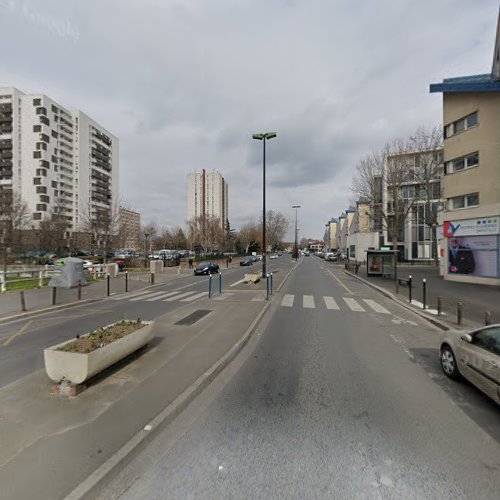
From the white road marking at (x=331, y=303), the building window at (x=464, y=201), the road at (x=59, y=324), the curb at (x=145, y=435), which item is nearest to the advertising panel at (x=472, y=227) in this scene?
the building window at (x=464, y=201)

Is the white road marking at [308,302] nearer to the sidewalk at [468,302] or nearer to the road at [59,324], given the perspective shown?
the sidewalk at [468,302]

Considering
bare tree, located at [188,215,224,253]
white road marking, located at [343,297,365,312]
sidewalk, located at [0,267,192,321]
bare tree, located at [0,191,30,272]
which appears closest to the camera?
sidewalk, located at [0,267,192,321]

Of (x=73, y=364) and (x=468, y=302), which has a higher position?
(x=73, y=364)

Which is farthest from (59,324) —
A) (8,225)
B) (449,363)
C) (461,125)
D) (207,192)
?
(207,192)

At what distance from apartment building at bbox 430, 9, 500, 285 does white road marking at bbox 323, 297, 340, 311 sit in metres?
11.6

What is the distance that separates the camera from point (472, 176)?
736 inches

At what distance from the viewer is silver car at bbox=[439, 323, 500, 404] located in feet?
12.7

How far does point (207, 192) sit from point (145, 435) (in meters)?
129

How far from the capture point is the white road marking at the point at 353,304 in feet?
36.6

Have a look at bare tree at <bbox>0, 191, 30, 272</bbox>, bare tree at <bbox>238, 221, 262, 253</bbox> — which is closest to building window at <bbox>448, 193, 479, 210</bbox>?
bare tree at <bbox>0, 191, 30, 272</bbox>

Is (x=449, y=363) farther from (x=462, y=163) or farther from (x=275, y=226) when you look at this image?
(x=275, y=226)

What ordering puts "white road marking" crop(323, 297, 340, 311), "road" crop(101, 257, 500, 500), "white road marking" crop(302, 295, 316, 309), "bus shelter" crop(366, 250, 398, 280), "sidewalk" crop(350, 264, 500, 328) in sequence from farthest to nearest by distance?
"bus shelter" crop(366, 250, 398, 280), "white road marking" crop(302, 295, 316, 309), "white road marking" crop(323, 297, 340, 311), "sidewalk" crop(350, 264, 500, 328), "road" crop(101, 257, 500, 500)

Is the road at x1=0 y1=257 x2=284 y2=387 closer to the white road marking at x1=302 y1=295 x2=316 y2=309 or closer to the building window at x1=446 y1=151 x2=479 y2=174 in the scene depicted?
the white road marking at x1=302 y1=295 x2=316 y2=309

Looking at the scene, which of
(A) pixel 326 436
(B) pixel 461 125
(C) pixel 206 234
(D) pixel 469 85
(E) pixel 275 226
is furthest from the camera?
(E) pixel 275 226
